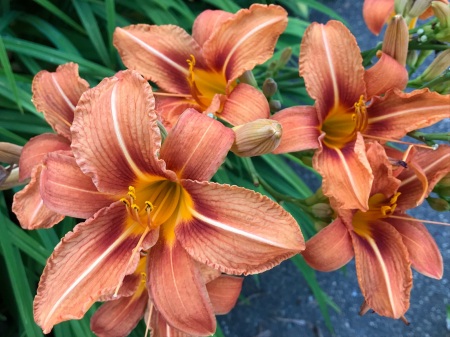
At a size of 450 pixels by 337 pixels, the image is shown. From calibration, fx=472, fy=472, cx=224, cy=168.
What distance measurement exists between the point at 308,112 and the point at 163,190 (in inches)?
11.3

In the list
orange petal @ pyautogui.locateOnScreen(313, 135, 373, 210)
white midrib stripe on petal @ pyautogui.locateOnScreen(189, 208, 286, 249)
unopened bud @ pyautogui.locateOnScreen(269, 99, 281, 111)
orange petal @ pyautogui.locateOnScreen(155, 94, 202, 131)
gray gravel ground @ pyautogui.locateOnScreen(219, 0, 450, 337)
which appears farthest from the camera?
gray gravel ground @ pyautogui.locateOnScreen(219, 0, 450, 337)

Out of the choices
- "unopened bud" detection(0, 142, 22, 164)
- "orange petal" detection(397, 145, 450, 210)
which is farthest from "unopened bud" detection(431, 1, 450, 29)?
"unopened bud" detection(0, 142, 22, 164)

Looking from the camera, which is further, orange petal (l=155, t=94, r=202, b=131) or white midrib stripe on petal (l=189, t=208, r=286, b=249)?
orange petal (l=155, t=94, r=202, b=131)

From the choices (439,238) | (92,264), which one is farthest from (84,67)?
(439,238)

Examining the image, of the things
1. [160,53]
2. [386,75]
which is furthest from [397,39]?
[160,53]

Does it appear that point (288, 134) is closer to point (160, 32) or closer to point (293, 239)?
point (293, 239)

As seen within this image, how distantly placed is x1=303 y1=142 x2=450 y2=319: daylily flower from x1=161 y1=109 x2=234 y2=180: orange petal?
0.23 meters

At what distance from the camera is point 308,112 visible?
0.83 meters

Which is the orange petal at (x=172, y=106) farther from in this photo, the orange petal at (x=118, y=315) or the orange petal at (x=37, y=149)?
the orange petal at (x=118, y=315)

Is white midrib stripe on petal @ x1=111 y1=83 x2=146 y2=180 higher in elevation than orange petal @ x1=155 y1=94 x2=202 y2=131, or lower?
higher

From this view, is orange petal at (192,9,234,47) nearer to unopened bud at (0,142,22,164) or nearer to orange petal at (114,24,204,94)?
orange petal at (114,24,204,94)

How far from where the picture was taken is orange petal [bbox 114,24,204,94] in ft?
2.96

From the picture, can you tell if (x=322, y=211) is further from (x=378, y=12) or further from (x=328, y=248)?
(x=378, y=12)

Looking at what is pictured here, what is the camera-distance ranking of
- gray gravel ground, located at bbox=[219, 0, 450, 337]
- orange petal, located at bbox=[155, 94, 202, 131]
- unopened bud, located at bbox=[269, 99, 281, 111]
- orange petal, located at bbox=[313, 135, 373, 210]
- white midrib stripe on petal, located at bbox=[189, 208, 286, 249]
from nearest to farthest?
white midrib stripe on petal, located at bbox=[189, 208, 286, 249]
orange petal, located at bbox=[313, 135, 373, 210]
orange petal, located at bbox=[155, 94, 202, 131]
unopened bud, located at bbox=[269, 99, 281, 111]
gray gravel ground, located at bbox=[219, 0, 450, 337]
